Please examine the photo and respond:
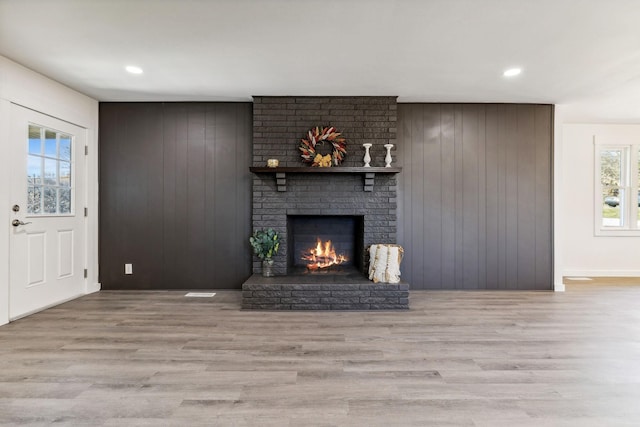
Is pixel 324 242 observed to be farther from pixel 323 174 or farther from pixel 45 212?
pixel 45 212

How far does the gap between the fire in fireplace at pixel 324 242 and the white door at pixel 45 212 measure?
8.55 feet

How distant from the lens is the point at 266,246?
414cm

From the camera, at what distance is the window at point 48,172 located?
12.1 feet

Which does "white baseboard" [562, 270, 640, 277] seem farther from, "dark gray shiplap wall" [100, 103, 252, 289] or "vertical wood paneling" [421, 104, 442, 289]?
"dark gray shiplap wall" [100, 103, 252, 289]

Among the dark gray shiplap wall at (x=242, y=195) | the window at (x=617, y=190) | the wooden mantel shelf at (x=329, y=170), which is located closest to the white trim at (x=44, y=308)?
the dark gray shiplap wall at (x=242, y=195)

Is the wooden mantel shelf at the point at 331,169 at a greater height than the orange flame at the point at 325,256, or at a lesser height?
greater

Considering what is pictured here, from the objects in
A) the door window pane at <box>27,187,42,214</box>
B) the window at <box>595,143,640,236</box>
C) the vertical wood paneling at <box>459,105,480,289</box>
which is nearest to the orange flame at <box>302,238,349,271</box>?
the vertical wood paneling at <box>459,105,480,289</box>

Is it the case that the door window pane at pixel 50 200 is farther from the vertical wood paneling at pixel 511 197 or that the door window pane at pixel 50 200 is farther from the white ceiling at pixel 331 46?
the vertical wood paneling at pixel 511 197

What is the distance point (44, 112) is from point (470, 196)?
4.95 m

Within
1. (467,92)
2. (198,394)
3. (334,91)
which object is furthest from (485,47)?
(198,394)

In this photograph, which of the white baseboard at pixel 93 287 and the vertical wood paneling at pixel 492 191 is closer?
the white baseboard at pixel 93 287

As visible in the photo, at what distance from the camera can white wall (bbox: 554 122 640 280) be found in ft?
18.7

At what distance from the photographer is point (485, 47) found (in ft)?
9.95

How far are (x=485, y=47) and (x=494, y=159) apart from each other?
200 cm
